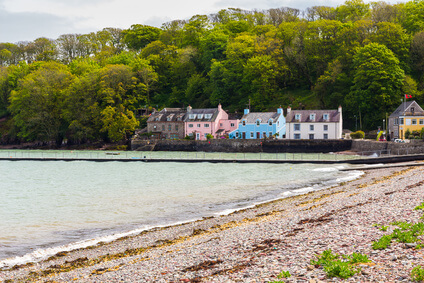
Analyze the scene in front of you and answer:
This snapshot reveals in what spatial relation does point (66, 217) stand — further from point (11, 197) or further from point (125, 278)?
point (125, 278)

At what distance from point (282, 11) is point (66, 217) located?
10715 centimetres

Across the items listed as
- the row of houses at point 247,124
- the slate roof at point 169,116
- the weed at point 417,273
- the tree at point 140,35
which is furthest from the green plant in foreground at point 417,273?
the tree at point 140,35

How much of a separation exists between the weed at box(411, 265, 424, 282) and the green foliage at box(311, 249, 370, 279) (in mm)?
969

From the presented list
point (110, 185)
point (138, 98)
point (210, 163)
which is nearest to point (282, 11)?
point (138, 98)

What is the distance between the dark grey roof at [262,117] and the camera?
227ft

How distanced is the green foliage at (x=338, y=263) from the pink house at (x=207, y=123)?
65.1 meters

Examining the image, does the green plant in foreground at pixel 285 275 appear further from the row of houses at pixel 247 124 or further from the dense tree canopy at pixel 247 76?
the dense tree canopy at pixel 247 76

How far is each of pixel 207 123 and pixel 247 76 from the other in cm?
1606

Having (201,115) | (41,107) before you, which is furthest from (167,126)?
(41,107)

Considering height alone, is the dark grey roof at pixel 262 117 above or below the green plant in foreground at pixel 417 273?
above

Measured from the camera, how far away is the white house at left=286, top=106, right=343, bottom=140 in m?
64.6

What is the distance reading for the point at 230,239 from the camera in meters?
12.6

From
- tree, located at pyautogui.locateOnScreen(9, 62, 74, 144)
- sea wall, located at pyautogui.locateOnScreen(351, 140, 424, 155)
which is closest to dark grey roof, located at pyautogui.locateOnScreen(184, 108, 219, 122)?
sea wall, located at pyautogui.locateOnScreen(351, 140, 424, 155)

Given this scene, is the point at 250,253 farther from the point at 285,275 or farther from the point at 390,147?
the point at 390,147
